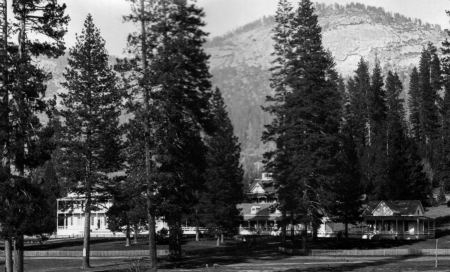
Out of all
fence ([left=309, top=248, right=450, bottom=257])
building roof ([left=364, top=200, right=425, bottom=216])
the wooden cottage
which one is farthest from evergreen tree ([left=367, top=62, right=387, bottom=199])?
fence ([left=309, top=248, right=450, bottom=257])

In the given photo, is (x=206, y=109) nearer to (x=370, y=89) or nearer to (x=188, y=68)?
(x=188, y=68)

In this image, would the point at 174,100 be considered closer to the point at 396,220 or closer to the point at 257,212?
the point at 396,220

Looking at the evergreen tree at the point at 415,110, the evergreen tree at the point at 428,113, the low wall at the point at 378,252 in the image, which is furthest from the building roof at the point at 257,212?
the low wall at the point at 378,252

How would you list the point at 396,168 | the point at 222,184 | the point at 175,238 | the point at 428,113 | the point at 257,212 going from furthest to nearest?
the point at 428,113, the point at 257,212, the point at 396,168, the point at 222,184, the point at 175,238

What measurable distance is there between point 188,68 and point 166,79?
366 cm

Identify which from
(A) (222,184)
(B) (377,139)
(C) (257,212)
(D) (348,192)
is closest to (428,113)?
(B) (377,139)

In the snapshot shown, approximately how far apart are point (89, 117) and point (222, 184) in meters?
25.7

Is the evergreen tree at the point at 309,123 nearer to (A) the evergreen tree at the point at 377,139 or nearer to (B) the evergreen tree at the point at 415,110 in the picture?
(A) the evergreen tree at the point at 377,139

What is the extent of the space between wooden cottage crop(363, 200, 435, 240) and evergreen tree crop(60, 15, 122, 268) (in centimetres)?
3925

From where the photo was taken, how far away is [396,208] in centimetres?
8144

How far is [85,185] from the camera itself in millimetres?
52156

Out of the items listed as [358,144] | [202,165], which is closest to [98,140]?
[202,165]

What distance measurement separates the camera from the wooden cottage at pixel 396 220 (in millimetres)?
78688

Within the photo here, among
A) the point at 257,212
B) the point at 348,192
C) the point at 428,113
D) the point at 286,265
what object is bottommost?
the point at 286,265
